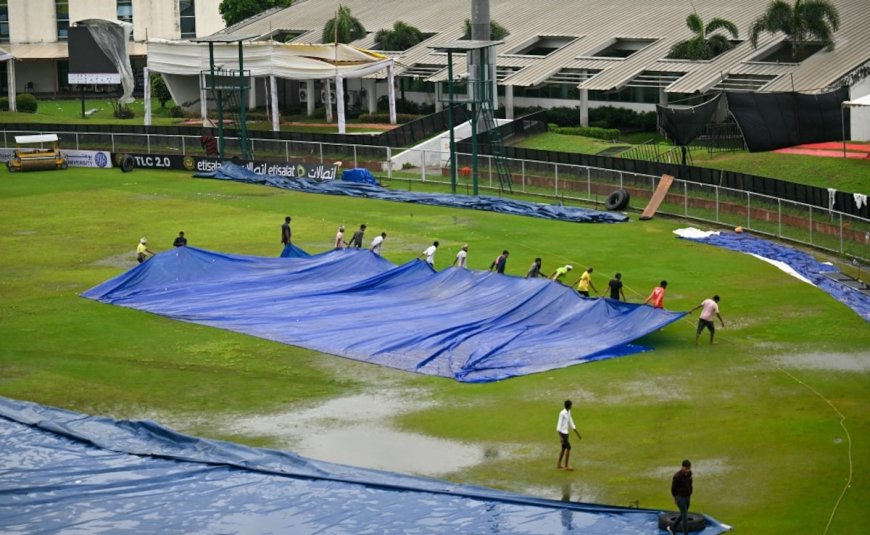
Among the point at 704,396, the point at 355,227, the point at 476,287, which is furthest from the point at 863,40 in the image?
the point at 704,396

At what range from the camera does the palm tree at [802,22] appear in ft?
247

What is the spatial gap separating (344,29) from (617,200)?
144ft

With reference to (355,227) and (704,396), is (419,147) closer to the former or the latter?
(355,227)

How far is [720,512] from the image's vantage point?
24.6 m

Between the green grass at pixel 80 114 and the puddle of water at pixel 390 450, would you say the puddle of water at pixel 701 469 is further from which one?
the green grass at pixel 80 114

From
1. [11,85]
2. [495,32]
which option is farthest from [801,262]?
[11,85]

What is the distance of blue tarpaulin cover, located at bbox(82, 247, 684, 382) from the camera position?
35.6m

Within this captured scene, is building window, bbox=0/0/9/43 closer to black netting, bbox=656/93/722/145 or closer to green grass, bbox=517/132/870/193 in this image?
green grass, bbox=517/132/870/193

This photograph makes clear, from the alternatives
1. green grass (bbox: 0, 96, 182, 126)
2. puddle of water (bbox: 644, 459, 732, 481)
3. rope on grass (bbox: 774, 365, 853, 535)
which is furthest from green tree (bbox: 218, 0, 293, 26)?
puddle of water (bbox: 644, 459, 732, 481)

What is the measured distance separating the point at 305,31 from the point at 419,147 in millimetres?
34668

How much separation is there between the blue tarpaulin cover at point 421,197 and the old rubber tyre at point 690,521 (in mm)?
32694

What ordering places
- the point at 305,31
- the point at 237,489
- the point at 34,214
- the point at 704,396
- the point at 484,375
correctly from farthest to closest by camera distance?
1. the point at 305,31
2. the point at 34,214
3. the point at 484,375
4. the point at 704,396
5. the point at 237,489

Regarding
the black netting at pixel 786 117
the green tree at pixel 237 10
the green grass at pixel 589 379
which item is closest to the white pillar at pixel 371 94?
the green tree at pixel 237 10

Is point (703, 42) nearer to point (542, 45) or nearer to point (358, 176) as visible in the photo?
point (542, 45)
